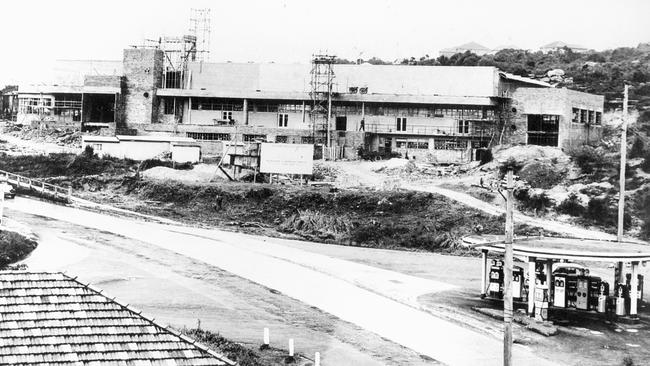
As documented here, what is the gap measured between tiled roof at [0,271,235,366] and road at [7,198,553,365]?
8831 millimetres

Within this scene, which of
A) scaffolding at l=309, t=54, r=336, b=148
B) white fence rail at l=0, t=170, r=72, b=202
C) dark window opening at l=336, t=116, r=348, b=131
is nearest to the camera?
white fence rail at l=0, t=170, r=72, b=202

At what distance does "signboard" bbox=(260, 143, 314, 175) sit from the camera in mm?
62688

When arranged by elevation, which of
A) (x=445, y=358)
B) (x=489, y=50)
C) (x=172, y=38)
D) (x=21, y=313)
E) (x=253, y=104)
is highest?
(x=489, y=50)

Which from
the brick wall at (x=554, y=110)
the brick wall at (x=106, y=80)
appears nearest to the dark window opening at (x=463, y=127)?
the brick wall at (x=554, y=110)

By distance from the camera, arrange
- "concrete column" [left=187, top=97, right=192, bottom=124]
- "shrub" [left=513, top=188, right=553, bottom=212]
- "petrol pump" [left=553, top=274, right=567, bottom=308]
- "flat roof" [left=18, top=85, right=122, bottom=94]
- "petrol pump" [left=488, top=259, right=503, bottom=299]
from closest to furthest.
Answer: "petrol pump" [left=553, top=274, right=567, bottom=308], "petrol pump" [left=488, top=259, right=503, bottom=299], "shrub" [left=513, top=188, right=553, bottom=212], "concrete column" [left=187, top=97, right=192, bottom=124], "flat roof" [left=18, top=85, right=122, bottom=94]

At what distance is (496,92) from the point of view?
7681 cm

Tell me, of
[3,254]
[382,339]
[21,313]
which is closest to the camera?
[21,313]

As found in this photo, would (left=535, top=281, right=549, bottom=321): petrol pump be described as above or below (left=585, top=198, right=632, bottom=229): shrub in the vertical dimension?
below

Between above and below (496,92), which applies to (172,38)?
above

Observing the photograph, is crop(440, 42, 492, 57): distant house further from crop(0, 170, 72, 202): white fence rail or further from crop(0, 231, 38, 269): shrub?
crop(0, 231, 38, 269): shrub

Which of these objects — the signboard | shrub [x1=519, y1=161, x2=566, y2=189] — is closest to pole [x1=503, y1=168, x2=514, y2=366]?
shrub [x1=519, y1=161, x2=566, y2=189]

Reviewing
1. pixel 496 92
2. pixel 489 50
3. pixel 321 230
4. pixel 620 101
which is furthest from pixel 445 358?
pixel 489 50

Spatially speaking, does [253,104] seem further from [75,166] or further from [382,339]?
[382,339]

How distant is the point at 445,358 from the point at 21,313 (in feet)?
45.6
